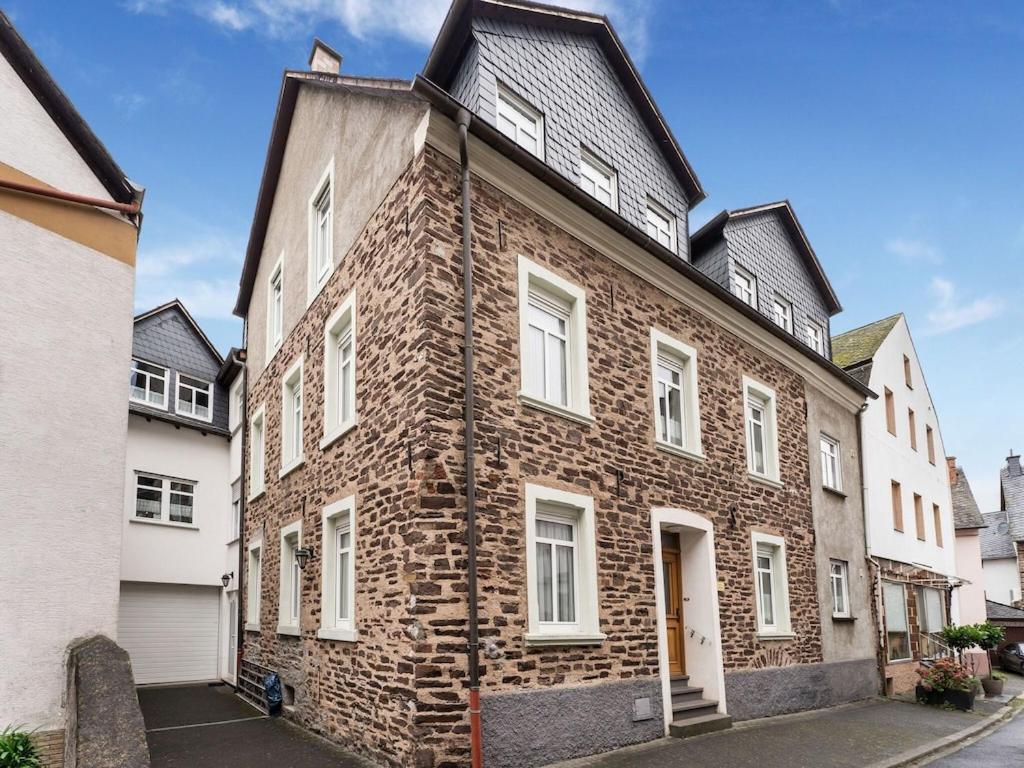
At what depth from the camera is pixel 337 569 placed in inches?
422

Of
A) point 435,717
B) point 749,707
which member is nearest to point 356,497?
point 435,717

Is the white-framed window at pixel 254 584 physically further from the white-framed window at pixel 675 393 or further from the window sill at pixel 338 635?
the white-framed window at pixel 675 393

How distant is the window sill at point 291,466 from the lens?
12.2 meters

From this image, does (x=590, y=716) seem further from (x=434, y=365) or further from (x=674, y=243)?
(x=674, y=243)

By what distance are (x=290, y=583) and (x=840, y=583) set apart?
10.8 m

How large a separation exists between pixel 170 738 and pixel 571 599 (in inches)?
229

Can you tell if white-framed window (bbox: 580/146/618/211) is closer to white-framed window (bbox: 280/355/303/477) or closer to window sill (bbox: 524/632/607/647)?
white-framed window (bbox: 280/355/303/477)

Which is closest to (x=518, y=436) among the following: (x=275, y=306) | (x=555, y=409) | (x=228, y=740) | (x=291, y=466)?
(x=555, y=409)

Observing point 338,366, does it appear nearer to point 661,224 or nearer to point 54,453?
point 54,453

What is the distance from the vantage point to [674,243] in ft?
47.0

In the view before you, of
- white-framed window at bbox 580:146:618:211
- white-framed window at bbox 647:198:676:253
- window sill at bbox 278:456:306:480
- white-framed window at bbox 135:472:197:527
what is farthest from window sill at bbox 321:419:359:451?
white-framed window at bbox 135:472:197:527

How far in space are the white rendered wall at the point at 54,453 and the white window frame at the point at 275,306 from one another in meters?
5.83

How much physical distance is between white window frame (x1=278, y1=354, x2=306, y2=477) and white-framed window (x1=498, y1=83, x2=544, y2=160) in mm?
4998

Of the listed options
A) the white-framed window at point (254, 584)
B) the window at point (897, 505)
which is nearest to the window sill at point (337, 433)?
the white-framed window at point (254, 584)
